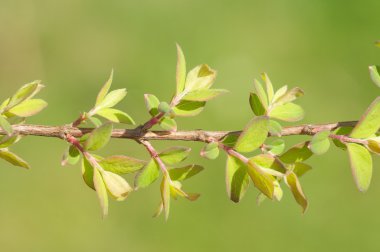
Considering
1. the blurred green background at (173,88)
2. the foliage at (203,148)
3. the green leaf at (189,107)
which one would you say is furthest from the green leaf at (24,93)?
the blurred green background at (173,88)

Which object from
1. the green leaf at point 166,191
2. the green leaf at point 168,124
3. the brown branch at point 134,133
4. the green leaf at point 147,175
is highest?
the green leaf at point 168,124

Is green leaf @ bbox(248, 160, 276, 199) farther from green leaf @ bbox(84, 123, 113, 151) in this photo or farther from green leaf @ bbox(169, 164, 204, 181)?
green leaf @ bbox(84, 123, 113, 151)

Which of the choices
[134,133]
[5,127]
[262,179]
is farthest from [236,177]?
[5,127]

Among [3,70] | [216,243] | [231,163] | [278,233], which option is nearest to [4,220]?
[3,70]

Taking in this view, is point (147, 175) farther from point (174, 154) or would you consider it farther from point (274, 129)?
point (274, 129)

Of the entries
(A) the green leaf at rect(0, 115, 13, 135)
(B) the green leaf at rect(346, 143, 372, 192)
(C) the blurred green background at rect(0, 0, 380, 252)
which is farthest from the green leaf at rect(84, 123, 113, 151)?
(C) the blurred green background at rect(0, 0, 380, 252)

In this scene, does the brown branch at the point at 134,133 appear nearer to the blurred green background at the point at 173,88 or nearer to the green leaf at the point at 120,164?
the green leaf at the point at 120,164

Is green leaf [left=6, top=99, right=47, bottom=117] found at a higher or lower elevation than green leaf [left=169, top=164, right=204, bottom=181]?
higher
